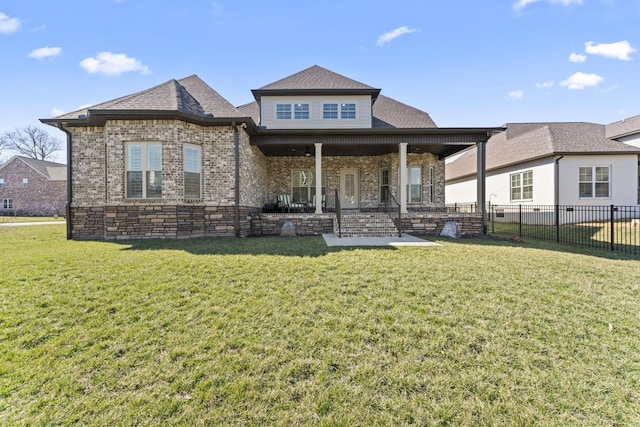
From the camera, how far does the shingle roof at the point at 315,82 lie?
42.9ft

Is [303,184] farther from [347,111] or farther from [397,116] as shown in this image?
[397,116]

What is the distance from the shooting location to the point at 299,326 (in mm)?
3297

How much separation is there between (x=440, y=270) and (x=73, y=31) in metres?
13.9

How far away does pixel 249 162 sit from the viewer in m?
10.8

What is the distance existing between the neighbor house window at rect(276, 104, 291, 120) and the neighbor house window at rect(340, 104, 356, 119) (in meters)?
2.57

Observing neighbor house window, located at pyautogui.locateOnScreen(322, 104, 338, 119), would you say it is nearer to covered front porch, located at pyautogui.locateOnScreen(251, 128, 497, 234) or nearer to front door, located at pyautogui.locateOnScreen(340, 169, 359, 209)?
covered front porch, located at pyautogui.locateOnScreen(251, 128, 497, 234)

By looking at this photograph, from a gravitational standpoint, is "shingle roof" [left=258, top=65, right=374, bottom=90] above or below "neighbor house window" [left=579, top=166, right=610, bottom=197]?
above

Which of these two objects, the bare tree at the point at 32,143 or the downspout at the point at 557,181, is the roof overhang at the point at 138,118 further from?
the bare tree at the point at 32,143

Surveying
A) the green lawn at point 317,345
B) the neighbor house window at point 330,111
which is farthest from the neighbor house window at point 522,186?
the green lawn at point 317,345

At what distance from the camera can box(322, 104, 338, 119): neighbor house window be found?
13.1 m

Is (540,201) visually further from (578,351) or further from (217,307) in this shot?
(217,307)

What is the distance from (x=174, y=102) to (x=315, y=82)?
6.97 meters

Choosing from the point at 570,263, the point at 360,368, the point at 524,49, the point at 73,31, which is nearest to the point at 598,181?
the point at 524,49

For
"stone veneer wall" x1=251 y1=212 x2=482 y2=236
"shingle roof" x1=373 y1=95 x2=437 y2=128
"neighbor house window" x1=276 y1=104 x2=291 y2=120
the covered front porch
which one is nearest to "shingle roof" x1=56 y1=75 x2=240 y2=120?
"neighbor house window" x1=276 y1=104 x2=291 y2=120
